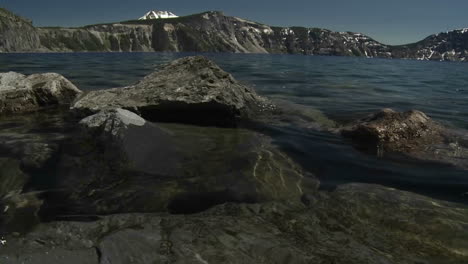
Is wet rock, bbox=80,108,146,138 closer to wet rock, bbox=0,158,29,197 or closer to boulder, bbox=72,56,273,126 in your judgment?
wet rock, bbox=0,158,29,197

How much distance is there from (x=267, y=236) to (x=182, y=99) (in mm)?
6397

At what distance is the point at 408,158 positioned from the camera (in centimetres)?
788

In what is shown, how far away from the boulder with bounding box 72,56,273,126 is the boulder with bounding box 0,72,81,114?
10.8ft

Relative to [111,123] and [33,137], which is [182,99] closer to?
[111,123]

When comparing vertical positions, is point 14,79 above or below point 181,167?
above

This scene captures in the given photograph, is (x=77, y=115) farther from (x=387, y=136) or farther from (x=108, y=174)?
(x=387, y=136)

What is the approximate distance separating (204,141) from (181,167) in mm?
1767

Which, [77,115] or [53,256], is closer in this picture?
[53,256]

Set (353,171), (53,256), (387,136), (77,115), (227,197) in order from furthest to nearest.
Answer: (77,115), (387,136), (353,171), (227,197), (53,256)

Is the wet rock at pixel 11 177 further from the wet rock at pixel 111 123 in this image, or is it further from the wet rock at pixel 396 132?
the wet rock at pixel 396 132

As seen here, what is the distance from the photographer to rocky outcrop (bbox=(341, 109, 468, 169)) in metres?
8.30

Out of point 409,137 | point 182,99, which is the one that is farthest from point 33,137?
point 409,137

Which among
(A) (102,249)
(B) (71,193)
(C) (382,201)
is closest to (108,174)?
(B) (71,193)

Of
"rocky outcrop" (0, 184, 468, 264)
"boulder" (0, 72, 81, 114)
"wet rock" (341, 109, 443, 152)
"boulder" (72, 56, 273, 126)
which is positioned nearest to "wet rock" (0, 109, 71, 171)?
"boulder" (0, 72, 81, 114)
